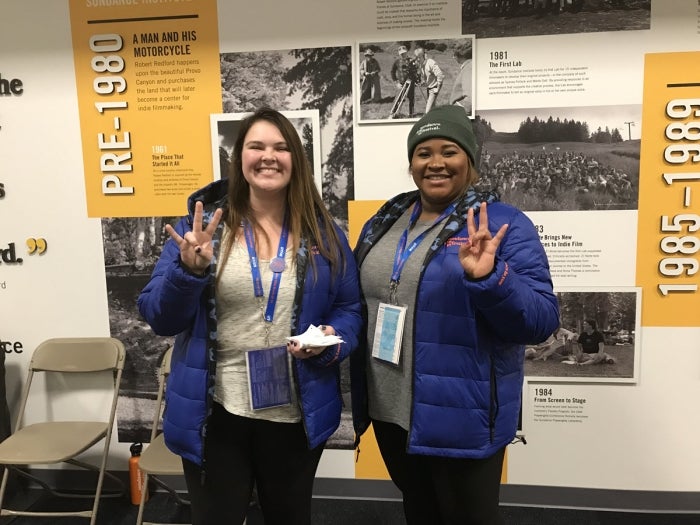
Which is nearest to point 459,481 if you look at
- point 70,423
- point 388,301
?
point 388,301

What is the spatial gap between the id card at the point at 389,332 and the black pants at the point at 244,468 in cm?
34

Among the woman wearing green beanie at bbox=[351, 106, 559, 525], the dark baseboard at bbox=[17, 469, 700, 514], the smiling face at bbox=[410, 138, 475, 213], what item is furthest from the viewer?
the dark baseboard at bbox=[17, 469, 700, 514]

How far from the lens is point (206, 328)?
1413mm

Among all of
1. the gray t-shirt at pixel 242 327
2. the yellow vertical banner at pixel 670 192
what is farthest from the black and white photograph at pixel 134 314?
the yellow vertical banner at pixel 670 192

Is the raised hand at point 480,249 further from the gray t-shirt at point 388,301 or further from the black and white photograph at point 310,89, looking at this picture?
the black and white photograph at point 310,89

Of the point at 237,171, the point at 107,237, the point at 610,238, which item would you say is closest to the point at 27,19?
the point at 107,237

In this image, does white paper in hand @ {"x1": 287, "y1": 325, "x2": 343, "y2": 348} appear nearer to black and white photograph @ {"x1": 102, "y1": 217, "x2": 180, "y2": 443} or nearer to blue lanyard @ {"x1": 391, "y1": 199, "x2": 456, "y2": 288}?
blue lanyard @ {"x1": 391, "y1": 199, "x2": 456, "y2": 288}

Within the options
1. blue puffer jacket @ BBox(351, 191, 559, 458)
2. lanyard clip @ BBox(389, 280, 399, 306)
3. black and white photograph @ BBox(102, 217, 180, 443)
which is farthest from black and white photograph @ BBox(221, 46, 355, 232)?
blue puffer jacket @ BBox(351, 191, 559, 458)

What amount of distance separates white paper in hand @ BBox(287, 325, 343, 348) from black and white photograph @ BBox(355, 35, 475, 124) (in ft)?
4.47

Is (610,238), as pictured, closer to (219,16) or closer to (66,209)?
(219,16)

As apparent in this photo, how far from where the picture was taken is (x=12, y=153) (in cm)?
263

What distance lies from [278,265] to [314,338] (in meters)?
0.24

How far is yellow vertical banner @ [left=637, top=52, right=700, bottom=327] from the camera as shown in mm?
2271

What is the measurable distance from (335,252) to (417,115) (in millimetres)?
1168
